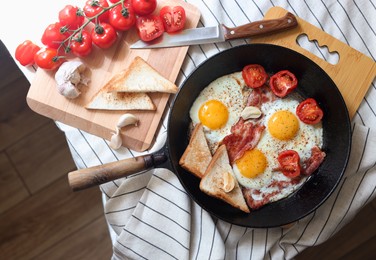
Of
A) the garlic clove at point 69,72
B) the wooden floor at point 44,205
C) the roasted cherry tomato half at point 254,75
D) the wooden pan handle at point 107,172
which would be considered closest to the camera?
the wooden pan handle at point 107,172

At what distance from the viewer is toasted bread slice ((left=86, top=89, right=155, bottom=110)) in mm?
2043

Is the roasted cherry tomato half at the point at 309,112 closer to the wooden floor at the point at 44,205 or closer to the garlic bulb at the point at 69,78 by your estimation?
the garlic bulb at the point at 69,78

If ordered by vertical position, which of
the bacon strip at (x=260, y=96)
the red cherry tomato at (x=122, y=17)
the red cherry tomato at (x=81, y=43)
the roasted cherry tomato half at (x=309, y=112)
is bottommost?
the roasted cherry tomato half at (x=309, y=112)

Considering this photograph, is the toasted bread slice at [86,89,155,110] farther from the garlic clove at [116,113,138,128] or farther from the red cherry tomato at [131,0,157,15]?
the red cherry tomato at [131,0,157,15]

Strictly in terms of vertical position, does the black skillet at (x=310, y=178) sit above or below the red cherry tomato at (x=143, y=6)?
below

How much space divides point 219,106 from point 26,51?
2.95ft

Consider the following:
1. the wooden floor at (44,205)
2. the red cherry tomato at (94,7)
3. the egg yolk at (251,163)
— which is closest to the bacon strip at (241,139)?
the egg yolk at (251,163)

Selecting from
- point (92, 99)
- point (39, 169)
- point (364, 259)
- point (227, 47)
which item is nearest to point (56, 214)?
point (39, 169)

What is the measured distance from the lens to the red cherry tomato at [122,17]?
2.01 m

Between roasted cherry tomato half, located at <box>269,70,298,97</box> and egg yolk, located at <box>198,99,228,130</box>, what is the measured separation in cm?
25

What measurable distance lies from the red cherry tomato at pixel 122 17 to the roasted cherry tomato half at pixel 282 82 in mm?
690

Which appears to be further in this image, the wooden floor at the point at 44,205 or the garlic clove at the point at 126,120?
the wooden floor at the point at 44,205

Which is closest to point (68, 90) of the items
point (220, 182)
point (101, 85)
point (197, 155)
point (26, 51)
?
point (101, 85)

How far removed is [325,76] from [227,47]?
47 centimetres
